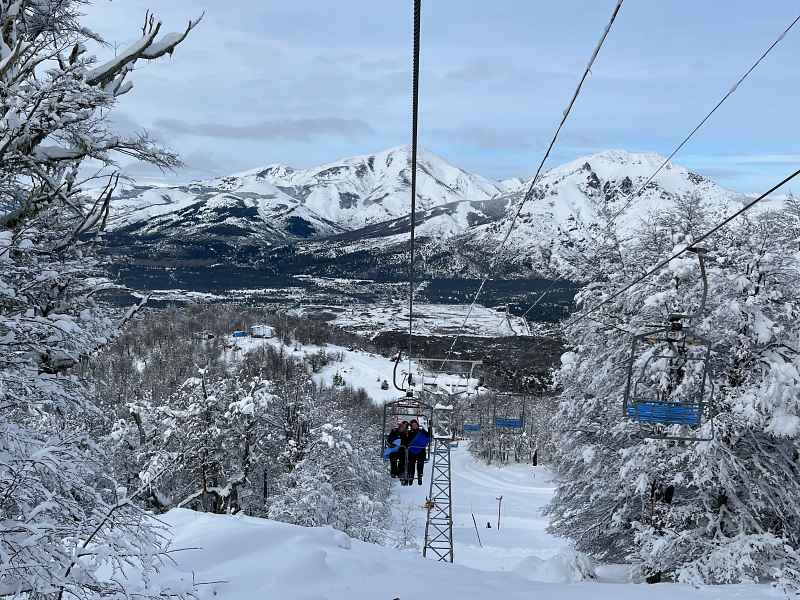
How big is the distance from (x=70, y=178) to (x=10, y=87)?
1609mm

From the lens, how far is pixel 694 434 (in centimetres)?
1432

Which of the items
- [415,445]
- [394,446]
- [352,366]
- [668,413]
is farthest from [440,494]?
[352,366]

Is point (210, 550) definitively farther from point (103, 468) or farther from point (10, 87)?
point (10, 87)

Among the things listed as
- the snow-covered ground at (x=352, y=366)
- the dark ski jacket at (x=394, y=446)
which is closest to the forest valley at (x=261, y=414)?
the dark ski jacket at (x=394, y=446)

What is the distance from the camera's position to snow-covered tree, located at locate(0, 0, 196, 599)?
16.4ft

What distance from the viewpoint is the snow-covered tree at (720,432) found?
13.8 m

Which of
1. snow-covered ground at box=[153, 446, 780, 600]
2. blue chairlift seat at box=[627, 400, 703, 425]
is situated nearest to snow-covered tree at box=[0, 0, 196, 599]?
snow-covered ground at box=[153, 446, 780, 600]

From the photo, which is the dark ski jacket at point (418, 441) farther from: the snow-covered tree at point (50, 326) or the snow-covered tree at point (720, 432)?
the snow-covered tree at point (50, 326)

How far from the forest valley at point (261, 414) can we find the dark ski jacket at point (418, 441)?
4979 mm

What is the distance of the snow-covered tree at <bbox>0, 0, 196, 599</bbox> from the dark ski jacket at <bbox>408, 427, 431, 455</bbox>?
972 centimetres

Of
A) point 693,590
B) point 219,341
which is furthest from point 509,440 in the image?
point 693,590

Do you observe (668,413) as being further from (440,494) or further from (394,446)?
(440,494)

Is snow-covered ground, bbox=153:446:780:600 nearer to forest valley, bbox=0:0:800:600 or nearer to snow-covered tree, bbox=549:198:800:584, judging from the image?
forest valley, bbox=0:0:800:600

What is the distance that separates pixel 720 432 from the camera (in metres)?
14.6
